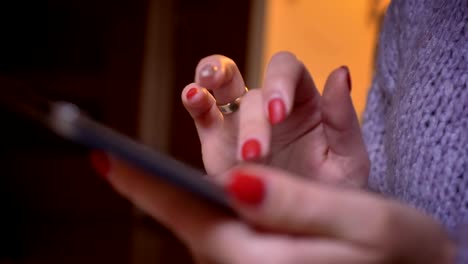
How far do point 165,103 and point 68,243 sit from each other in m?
0.53

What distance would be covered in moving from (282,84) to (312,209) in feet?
0.64

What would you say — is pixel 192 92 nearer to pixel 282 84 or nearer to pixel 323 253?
pixel 282 84

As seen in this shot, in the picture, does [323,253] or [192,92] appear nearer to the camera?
[323,253]

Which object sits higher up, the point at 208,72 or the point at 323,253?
the point at 208,72

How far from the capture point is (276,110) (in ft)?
1.42

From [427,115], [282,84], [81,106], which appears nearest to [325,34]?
[81,106]

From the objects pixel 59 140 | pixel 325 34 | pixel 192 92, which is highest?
pixel 325 34

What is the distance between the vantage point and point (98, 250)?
5.44 feet

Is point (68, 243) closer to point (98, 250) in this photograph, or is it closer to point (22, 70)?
point (98, 250)

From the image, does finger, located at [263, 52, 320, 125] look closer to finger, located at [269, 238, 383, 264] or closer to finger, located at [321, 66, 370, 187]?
finger, located at [321, 66, 370, 187]

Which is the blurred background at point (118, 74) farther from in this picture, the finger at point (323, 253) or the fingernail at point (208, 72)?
the finger at point (323, 253)

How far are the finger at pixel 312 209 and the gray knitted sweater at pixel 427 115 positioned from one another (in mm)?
251

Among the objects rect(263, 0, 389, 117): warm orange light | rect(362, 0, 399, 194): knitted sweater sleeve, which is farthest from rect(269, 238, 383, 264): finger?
rect(263, 0, 389, 117): warm orange light

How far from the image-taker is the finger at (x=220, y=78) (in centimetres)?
51
